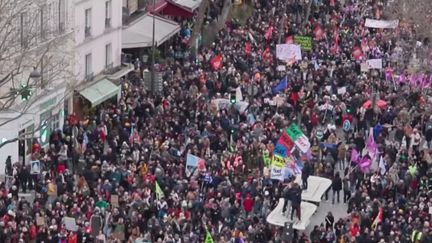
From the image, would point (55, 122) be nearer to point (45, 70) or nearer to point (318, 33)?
point (45, 70)

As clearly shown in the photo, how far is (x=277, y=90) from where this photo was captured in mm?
63469

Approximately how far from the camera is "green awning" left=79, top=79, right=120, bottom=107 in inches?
2446

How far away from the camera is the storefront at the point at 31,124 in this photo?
55.6m

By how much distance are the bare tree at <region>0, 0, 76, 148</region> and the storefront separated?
234mm

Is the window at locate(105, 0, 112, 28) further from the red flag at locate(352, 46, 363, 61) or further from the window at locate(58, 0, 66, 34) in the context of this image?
the red flag at locate(352, 46, 363, 61)

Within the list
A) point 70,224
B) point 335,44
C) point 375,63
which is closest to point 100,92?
point 375,63

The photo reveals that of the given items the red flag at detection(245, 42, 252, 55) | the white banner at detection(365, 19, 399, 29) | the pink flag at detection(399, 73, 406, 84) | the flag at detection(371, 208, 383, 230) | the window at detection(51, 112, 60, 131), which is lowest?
the window at detection(51, 112, 60, 131)

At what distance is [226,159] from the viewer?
52.9 metres

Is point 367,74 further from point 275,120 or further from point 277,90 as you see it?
point 275,120

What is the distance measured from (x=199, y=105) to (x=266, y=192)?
11177 millimetres

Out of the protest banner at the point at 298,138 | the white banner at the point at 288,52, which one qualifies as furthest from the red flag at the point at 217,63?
the protest banner at the point at 298,138

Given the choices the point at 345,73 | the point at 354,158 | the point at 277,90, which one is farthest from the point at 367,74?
the point at 354,158

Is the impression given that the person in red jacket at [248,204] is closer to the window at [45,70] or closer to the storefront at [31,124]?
the window at [45,70]

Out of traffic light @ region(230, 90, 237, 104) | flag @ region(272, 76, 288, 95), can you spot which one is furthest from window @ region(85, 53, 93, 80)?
flag @ region(272, 76, 288, 95)
